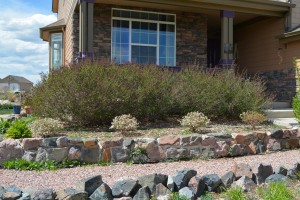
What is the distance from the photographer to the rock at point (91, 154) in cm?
590

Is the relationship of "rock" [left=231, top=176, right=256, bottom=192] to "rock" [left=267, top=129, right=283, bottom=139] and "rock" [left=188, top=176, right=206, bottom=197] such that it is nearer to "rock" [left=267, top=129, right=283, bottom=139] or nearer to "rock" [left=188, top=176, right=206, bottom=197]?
"rock" [left=188, top=176, right=206, bottom=197]

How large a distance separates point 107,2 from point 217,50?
21.6 feet

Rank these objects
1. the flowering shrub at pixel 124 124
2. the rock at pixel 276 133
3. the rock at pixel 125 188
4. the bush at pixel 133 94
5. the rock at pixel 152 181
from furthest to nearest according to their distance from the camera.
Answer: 1. the bush at pixel 133 94
2. the rock at pixel 276 133
3. the flowering shrub at pixel 124 124
4. the rock at pixel 152 181
5. the rock at pixel 125 188

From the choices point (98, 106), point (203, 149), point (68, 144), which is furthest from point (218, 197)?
point (98, 106)

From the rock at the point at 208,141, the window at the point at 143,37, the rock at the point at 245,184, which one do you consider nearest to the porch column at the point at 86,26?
the window at the point at 143,37

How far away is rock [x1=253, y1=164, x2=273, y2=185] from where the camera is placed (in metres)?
4.55

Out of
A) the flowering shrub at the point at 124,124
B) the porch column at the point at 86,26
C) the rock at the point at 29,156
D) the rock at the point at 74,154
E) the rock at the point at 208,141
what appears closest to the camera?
the rock at the point at 29,156

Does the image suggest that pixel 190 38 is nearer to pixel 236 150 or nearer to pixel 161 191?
pixel 236 150

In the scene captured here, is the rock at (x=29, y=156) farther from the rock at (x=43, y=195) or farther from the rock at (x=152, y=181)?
the rock at (x=152, y=181)

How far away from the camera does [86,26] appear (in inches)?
406

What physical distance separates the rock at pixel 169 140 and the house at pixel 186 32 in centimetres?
568

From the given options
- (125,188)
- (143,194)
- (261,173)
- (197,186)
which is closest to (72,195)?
(125,188)

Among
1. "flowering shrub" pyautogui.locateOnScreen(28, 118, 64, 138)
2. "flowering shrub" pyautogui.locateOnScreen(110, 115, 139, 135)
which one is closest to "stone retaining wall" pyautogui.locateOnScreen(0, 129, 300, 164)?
"flowering shrub" pyautogui.locateOnScreen(28, 118, 64, 138)

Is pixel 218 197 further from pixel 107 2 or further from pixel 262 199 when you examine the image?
pixel 107 2
